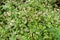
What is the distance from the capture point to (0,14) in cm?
409

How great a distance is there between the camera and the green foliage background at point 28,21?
3590 millimetres

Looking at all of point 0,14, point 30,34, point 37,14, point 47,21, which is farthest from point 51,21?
point 0,14

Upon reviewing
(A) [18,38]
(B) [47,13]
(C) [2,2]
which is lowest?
(A) [18,38]

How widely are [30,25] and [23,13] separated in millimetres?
351

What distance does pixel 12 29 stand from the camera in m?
3.66

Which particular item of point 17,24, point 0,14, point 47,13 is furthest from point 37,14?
point 0,14

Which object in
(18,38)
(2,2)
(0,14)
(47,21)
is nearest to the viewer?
(18,38)

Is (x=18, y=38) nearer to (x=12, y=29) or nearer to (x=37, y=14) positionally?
(x=12, y=29)

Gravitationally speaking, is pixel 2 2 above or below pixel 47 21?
above

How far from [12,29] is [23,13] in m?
0.45

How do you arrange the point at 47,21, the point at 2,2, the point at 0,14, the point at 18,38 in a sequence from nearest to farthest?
the point at 18,38 → the point at 47,21 → the point at 0,14 → the point at 2,2

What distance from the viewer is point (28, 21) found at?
3781 mm

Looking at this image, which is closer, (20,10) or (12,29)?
(12,29)

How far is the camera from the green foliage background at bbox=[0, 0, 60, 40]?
3590 mm
